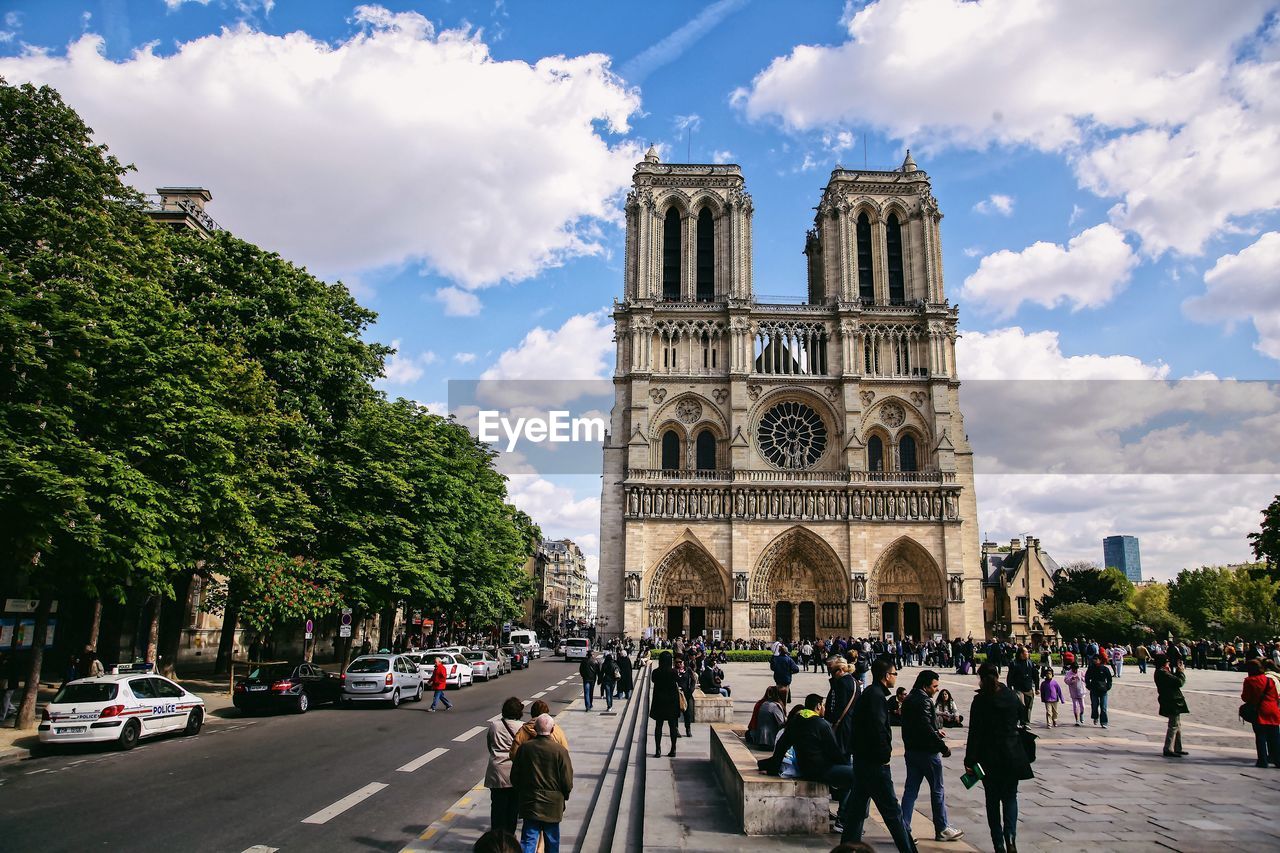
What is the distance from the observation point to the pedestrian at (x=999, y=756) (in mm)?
7422

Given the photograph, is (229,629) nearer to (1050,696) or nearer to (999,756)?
(1050,696)

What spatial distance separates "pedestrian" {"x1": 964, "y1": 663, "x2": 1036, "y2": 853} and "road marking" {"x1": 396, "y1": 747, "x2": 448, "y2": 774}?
8494mm

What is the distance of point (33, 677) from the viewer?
15867mm

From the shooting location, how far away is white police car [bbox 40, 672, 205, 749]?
1364 cm

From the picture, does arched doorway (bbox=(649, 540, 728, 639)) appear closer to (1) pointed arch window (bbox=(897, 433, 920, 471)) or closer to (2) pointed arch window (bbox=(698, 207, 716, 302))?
(1) pointed arch window (bbox=(897, 433, 920, 471))

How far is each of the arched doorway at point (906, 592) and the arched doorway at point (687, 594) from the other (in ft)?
30.1

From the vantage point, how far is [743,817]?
8.05 metres

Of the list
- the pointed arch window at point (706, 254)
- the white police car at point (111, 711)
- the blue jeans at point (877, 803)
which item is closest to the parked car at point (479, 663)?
the white police car at point (111, 711)

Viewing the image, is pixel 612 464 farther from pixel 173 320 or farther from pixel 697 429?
pixel 173 320

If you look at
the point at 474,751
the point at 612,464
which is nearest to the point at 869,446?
the point at 612,464

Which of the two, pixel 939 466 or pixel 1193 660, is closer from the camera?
pixel 1193 660

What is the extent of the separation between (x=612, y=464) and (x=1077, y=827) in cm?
4376

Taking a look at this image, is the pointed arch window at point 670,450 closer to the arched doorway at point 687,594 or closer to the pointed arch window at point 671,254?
the arched doorway at point 687,594

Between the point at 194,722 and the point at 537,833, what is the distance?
12.8m
